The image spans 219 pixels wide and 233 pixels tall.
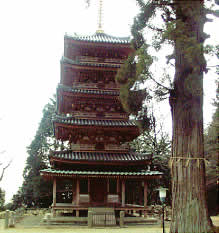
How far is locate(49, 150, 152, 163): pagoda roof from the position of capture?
721 inches

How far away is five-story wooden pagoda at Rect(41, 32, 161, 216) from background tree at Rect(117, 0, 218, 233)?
33.6 feet

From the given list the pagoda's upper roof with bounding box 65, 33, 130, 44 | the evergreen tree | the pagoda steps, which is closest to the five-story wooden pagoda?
the pagoda's upper roof with bounding box 65, 33, 130, 44

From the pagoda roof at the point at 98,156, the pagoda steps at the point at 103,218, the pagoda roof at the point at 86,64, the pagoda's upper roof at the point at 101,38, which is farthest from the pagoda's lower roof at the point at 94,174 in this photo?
the pagoda's upper roof at the point at 101,38

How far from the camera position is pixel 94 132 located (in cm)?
1958

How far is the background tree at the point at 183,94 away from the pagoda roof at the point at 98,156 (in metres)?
10.2

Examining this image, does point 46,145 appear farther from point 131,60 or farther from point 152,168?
point 131,60

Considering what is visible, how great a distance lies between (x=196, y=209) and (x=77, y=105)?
14.1 metres

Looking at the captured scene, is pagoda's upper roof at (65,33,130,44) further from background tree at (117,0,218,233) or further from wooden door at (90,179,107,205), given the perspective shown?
background tree at (117,0,218,233)

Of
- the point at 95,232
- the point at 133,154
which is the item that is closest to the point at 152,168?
the point at 133,154

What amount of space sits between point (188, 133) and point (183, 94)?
1.02 metres

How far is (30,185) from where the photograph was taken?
33062 millimetres

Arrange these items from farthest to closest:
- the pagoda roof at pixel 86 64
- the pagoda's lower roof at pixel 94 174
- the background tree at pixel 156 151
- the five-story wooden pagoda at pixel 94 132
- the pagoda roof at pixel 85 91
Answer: the background tree at pixel 156 151 < the pagoda roof at pixel 86 64 < the pagoda roof at pixel 85 91 < the five-story wooden pagoda at pixel 94 132 < the pagoda's lower roof at pixel 94 174

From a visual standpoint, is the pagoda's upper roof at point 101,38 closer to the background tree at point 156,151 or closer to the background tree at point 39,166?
the background tree at point 156,151

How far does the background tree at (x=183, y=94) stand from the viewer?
718 centimetres
